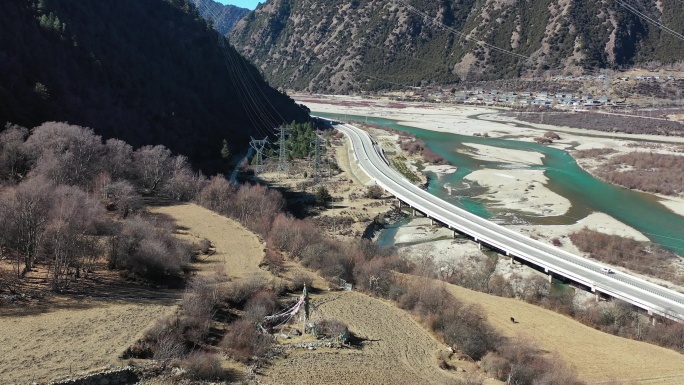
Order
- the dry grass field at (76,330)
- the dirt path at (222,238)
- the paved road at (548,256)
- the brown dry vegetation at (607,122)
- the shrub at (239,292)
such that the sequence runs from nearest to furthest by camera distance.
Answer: the dry grass field at (76,330), the shrub at (239,292), the dirt path at (222,238), the paved road at (548,256), the brown dry vegetation at (607,122)

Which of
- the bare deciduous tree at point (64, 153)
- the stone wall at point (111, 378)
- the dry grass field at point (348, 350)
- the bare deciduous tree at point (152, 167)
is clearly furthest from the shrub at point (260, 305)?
the bare deciduous tree at point (152, 167)

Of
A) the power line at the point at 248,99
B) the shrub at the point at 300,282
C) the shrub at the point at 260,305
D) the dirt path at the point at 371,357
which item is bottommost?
the dirt path at the point at 371,357

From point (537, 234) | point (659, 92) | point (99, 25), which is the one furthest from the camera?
point (659, 92)

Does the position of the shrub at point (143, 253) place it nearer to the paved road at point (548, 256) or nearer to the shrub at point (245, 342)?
the shrub at point (245, 342)

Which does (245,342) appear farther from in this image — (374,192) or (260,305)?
(374,192)

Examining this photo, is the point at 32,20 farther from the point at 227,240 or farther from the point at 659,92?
the point at 659,92

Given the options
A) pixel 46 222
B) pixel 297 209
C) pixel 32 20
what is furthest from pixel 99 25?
pixel 46 222

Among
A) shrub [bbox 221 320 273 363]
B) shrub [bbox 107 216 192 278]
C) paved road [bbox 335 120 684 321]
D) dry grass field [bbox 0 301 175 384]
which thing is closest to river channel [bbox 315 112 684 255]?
paved road [bbox 335 120 684 321]
